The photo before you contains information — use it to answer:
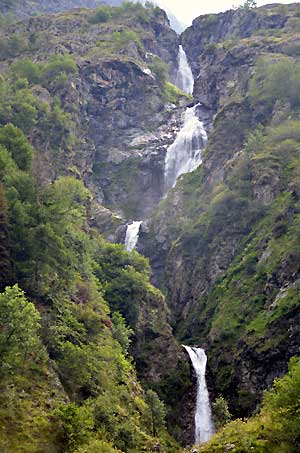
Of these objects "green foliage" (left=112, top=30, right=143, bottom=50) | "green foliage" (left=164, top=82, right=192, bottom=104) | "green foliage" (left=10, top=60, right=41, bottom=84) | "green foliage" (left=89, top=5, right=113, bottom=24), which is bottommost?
"green foliage" (left=10, top=60, right=41, bottom=84)

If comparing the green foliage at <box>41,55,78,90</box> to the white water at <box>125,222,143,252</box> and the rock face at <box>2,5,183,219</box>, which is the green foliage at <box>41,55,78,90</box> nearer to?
the rock face at <box>2,5,183,219</box>

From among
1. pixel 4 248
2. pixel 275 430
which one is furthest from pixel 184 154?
pixel 275 430

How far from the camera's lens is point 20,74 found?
92.9 meters

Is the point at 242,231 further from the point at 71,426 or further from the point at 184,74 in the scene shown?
the point at 184,74

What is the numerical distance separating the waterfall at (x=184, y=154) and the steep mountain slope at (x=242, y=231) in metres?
9.08

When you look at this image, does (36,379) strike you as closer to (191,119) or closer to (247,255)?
(247,255)

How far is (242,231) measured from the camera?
69.1 metres

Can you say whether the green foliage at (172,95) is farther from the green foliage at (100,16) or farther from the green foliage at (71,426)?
the green foliage at (71,426)

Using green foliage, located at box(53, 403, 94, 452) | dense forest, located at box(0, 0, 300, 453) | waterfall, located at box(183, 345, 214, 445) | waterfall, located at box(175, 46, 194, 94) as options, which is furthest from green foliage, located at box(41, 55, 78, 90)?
green foliage, located at box(53, 403, 94, 452)

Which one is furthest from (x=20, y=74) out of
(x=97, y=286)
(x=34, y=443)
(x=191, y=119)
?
(x=34, y=443)

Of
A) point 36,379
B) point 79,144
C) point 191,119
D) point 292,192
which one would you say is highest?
point 191,119

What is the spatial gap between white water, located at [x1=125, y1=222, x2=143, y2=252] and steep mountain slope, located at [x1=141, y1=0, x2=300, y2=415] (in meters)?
2.24

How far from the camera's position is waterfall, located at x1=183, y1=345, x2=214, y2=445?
48.1 m

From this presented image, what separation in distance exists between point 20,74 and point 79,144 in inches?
702
